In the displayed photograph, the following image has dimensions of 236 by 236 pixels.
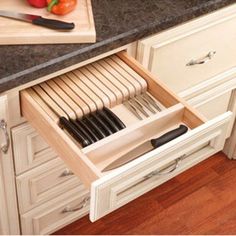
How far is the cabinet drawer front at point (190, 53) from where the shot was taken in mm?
1322

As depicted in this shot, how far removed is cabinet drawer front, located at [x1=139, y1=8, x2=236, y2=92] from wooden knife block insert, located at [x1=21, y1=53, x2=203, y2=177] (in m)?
0.12

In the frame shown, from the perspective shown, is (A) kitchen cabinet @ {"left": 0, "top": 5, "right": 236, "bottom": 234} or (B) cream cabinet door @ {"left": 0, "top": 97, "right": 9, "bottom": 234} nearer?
(A) kitchen cabinet @ {"left": 0, "top": 5, "right": 236, "bottom": 234}

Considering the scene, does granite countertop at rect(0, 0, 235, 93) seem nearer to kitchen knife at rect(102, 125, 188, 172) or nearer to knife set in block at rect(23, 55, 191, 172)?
knife set in block at rect(23, 55, 191, 172)

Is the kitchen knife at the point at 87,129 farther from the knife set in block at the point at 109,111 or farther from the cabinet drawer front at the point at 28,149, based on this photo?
the cabinet drawer front at the point at 28,149

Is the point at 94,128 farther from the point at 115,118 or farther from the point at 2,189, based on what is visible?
the point at 2,189

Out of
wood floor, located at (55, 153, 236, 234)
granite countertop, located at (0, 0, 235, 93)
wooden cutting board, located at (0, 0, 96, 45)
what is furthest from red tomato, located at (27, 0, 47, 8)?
wood floor, located at (55, 153, 236, 234)

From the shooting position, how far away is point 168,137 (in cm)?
106

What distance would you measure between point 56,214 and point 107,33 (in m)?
0.61

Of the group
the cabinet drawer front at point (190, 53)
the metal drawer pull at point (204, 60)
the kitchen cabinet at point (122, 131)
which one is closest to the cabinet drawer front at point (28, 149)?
the kitchen cabinet at point (122, 131)

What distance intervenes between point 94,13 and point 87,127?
1.09ft

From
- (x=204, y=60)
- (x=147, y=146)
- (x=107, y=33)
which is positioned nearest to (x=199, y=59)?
(x=204, y=60)

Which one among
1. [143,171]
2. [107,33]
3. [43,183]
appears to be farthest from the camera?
[43,183]

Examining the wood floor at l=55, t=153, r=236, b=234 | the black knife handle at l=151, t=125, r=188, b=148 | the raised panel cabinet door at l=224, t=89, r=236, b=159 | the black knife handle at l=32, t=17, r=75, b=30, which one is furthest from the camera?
the raised panel cabinet door at l=224, t=89, r=236, b=159

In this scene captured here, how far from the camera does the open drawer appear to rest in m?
0.98
